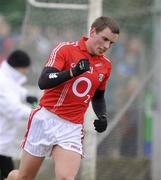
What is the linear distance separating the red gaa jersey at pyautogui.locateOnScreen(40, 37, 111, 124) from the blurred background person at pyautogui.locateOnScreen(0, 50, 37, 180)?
154cm

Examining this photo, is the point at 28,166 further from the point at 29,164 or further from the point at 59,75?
the point at 59,75

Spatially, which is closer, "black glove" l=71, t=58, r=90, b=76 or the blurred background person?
"black glove" l=71, t=58, r=90, b=76

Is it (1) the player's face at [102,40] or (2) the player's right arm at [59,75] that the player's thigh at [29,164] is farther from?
(1) the player's face at [102,40]

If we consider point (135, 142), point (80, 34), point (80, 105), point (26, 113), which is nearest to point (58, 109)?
point (80, 105)

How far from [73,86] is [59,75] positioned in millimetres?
384

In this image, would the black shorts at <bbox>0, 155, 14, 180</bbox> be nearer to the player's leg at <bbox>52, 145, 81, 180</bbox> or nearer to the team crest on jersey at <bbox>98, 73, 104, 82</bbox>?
the player's leg at <bbox>52, 145, 81, 180</bbox>

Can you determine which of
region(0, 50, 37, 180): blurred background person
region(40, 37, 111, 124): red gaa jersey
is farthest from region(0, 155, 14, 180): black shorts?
region(40, 37, 111, 124): red gaa jersey

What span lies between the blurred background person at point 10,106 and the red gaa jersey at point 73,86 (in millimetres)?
1539

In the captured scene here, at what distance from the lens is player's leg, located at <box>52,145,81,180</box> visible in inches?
333

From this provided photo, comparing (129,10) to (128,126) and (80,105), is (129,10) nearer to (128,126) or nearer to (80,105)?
(128,126)

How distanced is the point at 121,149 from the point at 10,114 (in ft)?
9.20

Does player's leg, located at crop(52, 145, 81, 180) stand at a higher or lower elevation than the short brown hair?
lower

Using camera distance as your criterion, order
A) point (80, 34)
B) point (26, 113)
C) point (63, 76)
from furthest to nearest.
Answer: point (80, 34), point (26, 113), point (63, 76)

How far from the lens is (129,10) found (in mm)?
12594
